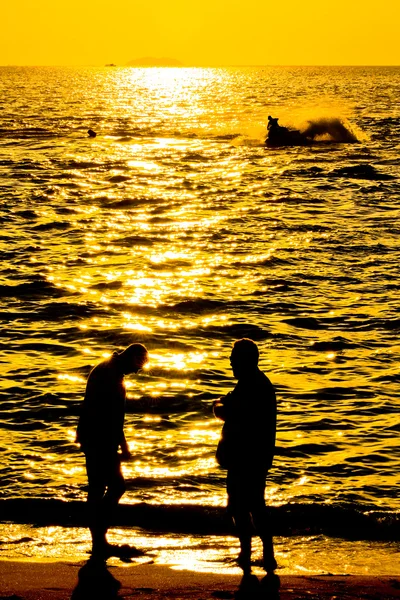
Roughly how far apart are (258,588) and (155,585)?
811 millimetres

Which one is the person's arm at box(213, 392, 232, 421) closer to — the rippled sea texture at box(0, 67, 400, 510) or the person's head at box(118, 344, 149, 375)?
the person's head at box(118, 344, 149, 375)

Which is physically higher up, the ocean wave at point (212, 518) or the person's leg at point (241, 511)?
the person's leg at point (241, 511)

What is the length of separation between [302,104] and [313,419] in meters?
81.8

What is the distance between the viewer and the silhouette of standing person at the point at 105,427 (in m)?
7.74

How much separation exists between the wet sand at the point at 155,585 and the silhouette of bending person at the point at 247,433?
0.59 metres

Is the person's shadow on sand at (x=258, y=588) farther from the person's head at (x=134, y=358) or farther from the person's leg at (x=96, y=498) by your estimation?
the person's head at (x=134, y=358)

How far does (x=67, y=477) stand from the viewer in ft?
35.7

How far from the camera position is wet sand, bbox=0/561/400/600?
276 inches

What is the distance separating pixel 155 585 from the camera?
7.30 m

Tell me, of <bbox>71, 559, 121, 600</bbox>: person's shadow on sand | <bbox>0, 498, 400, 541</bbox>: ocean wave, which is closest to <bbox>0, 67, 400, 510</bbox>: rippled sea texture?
<bbox>0, 498, 400, 541</bbox>: ocean wave

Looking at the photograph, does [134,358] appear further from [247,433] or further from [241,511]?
[241,511]

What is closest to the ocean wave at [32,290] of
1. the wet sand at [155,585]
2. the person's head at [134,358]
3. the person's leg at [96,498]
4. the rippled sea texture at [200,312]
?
the rippled sea texture at [200,312]

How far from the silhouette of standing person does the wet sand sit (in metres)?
0.51

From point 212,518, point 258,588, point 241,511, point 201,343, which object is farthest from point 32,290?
point 258,588
